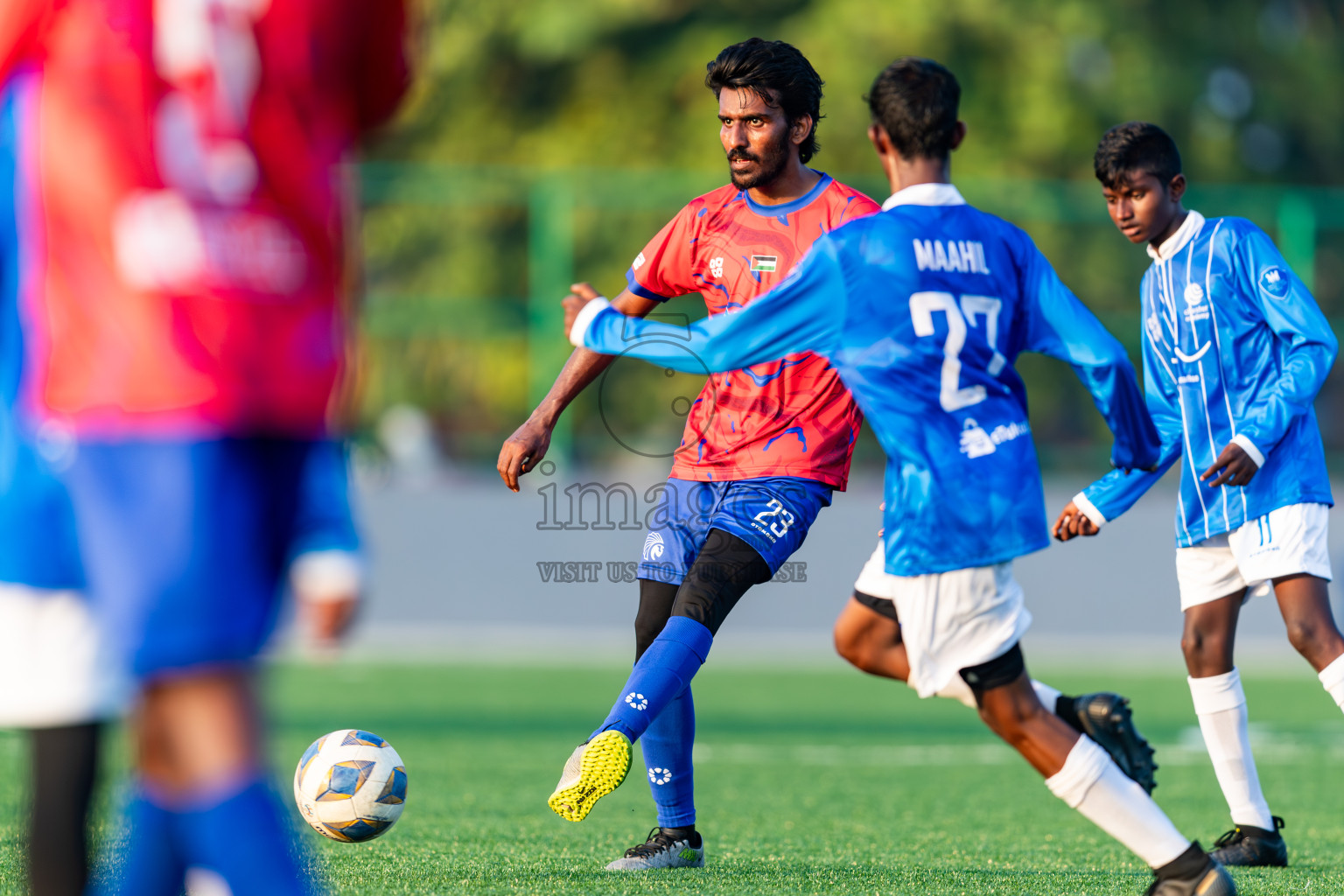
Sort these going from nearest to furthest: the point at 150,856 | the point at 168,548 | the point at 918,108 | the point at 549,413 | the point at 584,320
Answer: the point at 168,548
the point at 150,856
the point at 918,108
the point at 584,320
the point at 549,413

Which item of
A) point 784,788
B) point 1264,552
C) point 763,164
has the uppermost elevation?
point 763,164

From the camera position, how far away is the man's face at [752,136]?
206 inches

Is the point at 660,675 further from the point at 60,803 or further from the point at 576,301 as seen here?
the point at 60,803

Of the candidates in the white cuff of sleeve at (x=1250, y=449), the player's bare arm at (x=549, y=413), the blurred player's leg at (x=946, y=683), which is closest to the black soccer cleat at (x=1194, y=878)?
the blurred player's leg at (x=946, y=683)

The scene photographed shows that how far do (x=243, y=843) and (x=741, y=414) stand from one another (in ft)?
10.3

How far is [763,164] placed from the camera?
17.3 ft

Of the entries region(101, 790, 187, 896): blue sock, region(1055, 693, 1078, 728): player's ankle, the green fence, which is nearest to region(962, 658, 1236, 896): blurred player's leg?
region(1055, 693, 1078, 728): player's ankle

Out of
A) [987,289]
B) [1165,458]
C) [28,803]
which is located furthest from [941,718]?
[28,803]

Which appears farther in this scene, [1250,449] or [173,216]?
[1250,449]

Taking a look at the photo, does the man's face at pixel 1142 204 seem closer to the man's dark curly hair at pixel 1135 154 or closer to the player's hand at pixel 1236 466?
the man's dark curly hair at pixel 1135 154

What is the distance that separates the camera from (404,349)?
16.4m

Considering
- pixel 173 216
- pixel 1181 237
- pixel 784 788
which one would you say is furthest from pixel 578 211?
pixel 173 216

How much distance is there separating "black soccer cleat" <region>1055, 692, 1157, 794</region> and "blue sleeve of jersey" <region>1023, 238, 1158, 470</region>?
2.05 feet

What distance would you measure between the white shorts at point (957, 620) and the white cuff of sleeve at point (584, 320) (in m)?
Answer: 0.96
